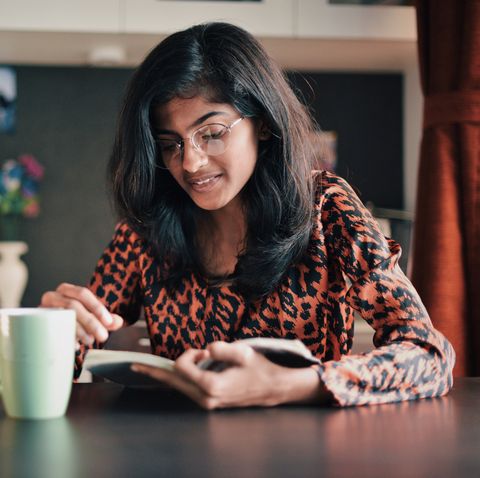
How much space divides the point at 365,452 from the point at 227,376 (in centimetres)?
23

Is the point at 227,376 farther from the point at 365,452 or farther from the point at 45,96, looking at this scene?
the point at 45,96

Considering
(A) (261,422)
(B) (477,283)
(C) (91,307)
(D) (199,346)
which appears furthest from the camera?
(B) (477,283)

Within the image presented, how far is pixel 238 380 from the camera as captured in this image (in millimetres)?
927

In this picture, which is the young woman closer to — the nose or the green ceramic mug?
the nose

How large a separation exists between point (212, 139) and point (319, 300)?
0.35m

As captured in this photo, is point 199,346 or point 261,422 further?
point 199,346

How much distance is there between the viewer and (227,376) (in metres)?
0.92

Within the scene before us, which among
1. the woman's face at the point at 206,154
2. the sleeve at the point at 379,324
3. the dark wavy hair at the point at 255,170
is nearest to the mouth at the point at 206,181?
the woman's face at the point at 206,154

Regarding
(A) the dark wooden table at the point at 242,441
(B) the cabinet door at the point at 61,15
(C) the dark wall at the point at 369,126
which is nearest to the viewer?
(A) the dark wooden table at the point at 242,441

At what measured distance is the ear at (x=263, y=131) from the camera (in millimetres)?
1436

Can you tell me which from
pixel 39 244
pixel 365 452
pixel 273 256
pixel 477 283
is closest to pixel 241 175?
pixel 273 256

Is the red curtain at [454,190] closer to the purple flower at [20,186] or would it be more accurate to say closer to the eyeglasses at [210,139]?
the eyeglasses at [210,139]

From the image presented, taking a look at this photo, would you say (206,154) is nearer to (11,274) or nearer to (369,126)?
(11,274)

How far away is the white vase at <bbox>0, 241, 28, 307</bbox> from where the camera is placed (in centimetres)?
277
